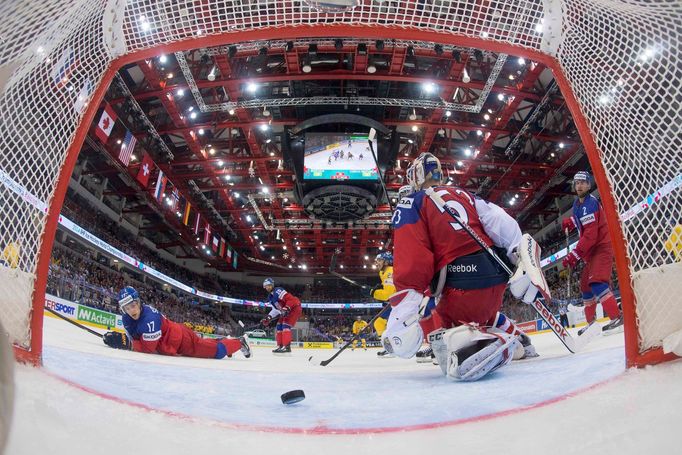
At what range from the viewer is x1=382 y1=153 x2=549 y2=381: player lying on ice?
1.81 m

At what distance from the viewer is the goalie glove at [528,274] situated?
177 cm

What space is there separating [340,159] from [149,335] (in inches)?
272

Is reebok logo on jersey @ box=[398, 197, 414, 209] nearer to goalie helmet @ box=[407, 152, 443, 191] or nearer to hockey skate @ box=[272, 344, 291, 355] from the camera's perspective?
goalie helmet @ box=[407, 152, 443, 191]

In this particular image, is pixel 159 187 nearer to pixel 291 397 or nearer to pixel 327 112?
pixel 327 112

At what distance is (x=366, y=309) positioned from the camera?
103 feet

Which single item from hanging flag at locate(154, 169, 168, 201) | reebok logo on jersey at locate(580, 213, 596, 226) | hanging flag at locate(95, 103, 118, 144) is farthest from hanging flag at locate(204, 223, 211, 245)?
reebok logo on jersey at locate(580, 213, 596, 226)

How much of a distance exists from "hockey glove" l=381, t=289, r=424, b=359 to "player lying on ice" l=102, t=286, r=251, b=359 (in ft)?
10.9

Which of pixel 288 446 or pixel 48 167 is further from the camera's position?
pixel 48 167

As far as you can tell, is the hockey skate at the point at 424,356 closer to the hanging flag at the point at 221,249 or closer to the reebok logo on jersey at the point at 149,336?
the reebok logo on jersey at the point at 149,336

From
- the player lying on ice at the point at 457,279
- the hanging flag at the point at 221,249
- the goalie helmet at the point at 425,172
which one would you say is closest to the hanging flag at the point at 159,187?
the hanging flag at the point at 221,249

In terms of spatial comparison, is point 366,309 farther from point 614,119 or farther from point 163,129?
point 614,119

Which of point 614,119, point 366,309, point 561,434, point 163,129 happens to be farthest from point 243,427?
point 366,309

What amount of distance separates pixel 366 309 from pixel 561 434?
31325 millimetres

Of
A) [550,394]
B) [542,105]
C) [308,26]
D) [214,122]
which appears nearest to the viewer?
[550,394]
